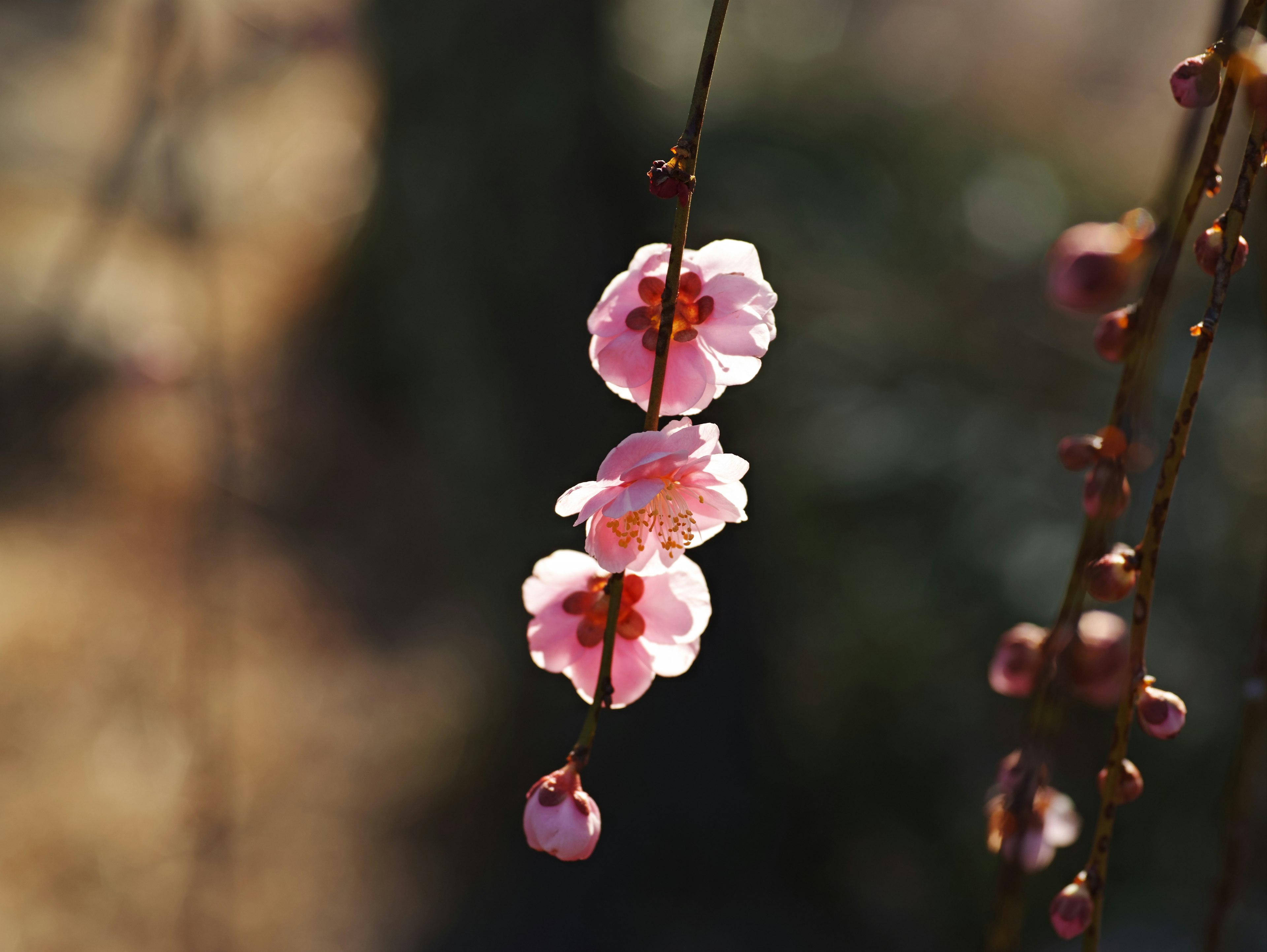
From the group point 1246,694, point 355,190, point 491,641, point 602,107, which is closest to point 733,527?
point 491,641

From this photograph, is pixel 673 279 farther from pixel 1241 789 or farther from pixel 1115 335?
pixel 1241 789

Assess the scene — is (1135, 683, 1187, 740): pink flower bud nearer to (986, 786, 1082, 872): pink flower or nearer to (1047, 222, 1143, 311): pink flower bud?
(986, 786, 1082, 872): pink flower

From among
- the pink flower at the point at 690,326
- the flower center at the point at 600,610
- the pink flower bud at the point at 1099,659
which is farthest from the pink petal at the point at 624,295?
the pink flower bud at the point at 1099,659

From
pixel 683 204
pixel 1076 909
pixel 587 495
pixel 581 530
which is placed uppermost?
pixel 683 204

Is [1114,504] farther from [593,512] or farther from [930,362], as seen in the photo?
[930,362]

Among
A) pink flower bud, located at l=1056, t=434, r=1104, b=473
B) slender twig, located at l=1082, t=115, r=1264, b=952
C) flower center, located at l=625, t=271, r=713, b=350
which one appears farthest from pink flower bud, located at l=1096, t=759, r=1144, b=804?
flower center, located at l=625, t=271, r=713, b=350

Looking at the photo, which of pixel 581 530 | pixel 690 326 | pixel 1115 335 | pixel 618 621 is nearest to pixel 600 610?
pixel 618 621

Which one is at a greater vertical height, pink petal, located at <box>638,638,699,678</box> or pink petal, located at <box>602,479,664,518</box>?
pink petal, located at <box>602,479,664,518</box>
